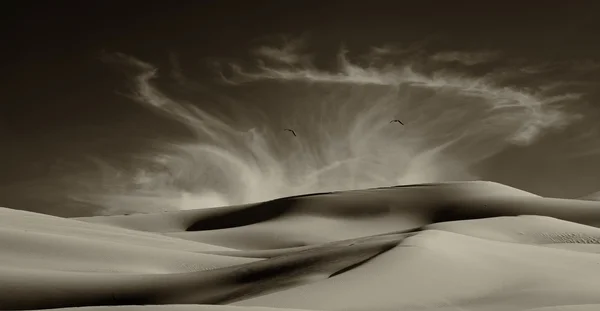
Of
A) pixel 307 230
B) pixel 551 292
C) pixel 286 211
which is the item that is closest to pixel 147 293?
pixel 551 292

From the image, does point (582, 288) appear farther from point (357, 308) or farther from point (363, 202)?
point (363, 202)

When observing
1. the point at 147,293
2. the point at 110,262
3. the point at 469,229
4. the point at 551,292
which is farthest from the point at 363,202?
the point at 551,292

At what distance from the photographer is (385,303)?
29.9 feet

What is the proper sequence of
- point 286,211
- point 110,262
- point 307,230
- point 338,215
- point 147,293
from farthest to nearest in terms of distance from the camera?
point 286,211, point 338,215, point 307,230, point 110,262, point 147,293

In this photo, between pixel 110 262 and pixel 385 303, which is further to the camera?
pixel 110 262

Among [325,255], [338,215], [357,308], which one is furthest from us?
[338,215]

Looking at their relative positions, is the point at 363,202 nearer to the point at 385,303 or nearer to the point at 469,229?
the point at 469,229

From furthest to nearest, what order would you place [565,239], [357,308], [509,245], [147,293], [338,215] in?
[338,215] < [565,239] < [509,245] < [147,293] < [357,308]

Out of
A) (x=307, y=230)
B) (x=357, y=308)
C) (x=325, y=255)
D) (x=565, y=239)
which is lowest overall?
(x=357, y=308)

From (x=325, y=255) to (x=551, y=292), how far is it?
5.68 meters

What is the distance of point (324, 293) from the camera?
378 inches

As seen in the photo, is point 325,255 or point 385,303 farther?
point 325,255

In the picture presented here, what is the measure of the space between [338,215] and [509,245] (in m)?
30.6

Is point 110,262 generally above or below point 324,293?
above
